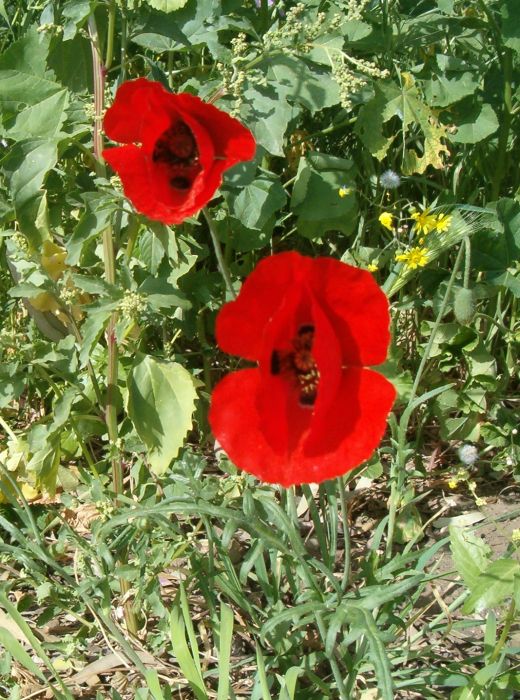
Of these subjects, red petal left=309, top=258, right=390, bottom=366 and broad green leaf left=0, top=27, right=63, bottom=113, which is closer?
red petal left=309, top=258, right=390, bottom=366

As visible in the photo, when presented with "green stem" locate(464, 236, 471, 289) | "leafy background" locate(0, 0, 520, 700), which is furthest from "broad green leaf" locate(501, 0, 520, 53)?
"green stem" locate(464, 236, 471, 289)

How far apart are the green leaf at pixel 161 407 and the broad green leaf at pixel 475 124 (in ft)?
3.01

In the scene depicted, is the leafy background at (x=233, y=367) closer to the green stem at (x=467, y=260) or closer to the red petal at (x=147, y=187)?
the green stem at (x=467, y=260)

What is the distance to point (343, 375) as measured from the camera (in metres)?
1.20

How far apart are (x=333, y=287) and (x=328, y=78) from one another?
0.95 metres

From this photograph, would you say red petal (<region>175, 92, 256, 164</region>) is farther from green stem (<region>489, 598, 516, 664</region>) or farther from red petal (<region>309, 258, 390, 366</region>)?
green stem (<region>489, 598, 516, 664</region>)

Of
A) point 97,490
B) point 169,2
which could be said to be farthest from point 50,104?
point 97,490

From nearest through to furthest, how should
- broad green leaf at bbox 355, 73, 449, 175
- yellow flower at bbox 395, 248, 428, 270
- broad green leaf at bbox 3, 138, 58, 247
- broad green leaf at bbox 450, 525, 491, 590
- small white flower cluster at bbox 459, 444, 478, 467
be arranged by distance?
broad green leaf at bbox 450, 525, 491, 590, broad green leaf at bbox 3, 138, 58, 247, yellow flower at bbox 395, 248, 428, 270, broad green leaf at bbox 355, 73, 449, 175, small white flower cluster at bbox 459, 444, 478, 467

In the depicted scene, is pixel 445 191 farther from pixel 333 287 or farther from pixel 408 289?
pixel 333 287

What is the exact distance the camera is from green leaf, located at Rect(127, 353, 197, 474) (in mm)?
1788

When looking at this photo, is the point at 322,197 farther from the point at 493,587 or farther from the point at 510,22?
the point at 493,587

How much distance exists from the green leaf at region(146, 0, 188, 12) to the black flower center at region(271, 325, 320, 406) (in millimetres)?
763

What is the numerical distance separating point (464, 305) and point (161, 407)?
0.66 meters

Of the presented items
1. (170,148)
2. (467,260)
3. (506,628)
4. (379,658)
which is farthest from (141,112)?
(506,628)
